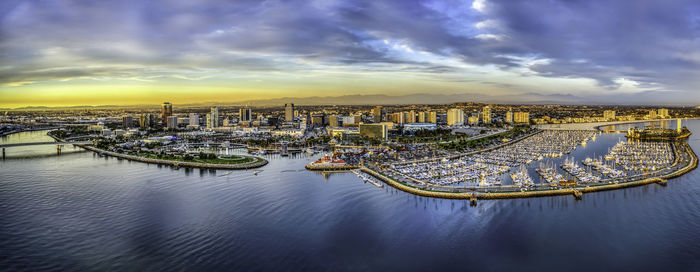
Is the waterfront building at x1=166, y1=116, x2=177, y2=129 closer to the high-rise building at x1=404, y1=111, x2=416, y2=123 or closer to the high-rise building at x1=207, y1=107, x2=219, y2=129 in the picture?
the high-rise building at x1=207, y1=107, x2=219, y2=129

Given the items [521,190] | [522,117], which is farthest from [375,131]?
[522,117]

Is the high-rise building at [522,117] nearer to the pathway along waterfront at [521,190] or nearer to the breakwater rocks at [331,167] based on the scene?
the pathway along waterfront at [521,190]

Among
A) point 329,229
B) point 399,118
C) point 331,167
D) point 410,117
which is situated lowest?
point 329,229

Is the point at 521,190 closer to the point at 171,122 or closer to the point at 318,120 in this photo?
the point at 318,120

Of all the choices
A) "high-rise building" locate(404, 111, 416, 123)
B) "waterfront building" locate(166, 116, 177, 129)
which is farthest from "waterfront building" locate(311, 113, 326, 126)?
"waterfront building" locate(166, 116, 177, 129)

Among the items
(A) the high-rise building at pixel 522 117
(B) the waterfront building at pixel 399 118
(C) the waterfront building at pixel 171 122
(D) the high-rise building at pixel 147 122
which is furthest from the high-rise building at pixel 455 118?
(D) the high-rise building at pixel 147 122

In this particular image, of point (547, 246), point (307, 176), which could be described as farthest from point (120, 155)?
point (547, 246)
